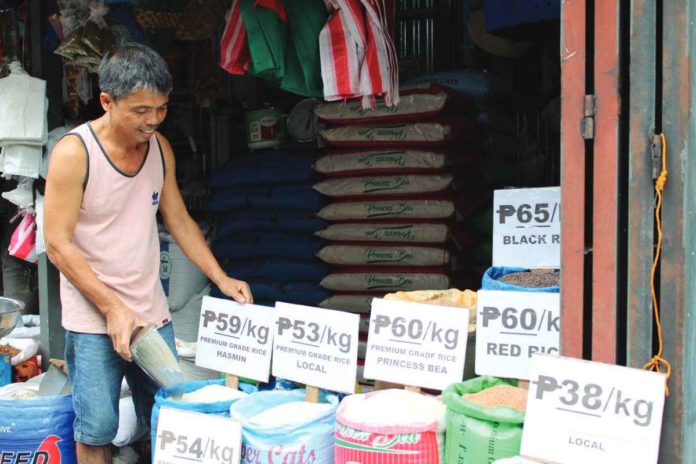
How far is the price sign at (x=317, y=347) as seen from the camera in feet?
9.40

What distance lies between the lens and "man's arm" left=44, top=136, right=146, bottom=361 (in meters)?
2.79

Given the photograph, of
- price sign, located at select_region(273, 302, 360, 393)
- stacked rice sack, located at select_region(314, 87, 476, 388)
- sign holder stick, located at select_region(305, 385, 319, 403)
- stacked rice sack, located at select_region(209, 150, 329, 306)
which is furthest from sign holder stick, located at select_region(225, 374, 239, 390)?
stacked rice sack, located at select_region(209, 150, 329, 306)

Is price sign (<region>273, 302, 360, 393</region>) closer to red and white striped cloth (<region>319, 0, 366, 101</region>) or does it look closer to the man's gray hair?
the man's gray hair

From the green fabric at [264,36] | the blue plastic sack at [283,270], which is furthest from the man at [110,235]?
the blue plastic sack at [283,270]

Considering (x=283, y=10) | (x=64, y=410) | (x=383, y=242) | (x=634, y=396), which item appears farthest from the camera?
(x=383, y=242)

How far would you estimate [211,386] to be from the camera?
320cm

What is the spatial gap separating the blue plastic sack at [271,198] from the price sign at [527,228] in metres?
1.87

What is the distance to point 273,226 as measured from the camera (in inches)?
191

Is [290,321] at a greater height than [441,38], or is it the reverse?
[441,38]

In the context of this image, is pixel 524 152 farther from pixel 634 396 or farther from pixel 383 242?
pixel 634 396

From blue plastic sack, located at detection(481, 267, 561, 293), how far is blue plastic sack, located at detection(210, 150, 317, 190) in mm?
1944

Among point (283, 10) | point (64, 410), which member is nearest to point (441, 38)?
point (283, 10)

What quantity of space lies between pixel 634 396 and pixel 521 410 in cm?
41

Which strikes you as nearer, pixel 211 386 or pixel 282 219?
pixel 211 386
